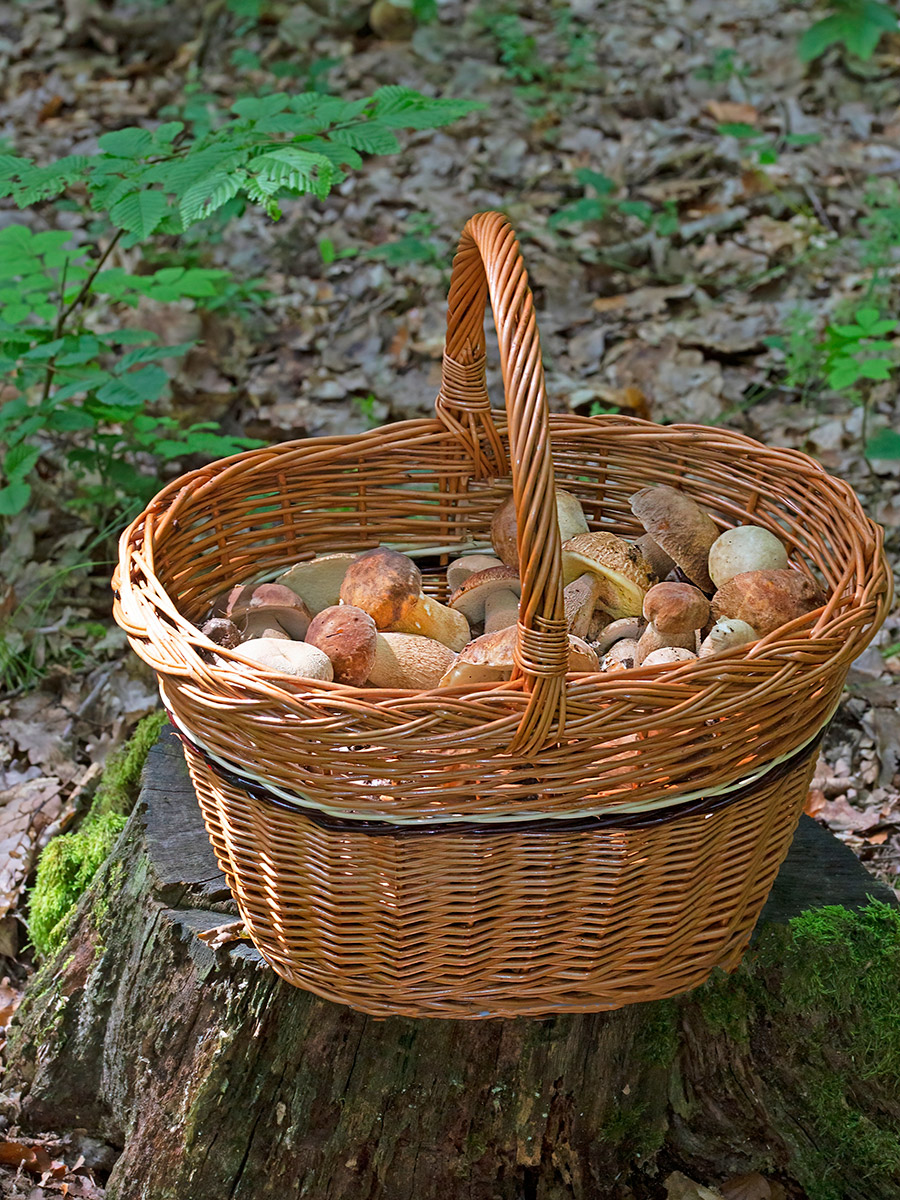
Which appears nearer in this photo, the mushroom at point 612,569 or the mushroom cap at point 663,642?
the mushroom cap at point 663,642

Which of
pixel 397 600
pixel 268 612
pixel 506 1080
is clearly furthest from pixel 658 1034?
pixel 268 612

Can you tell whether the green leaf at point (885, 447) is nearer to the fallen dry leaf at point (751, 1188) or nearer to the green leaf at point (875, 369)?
the green leaf at point (875, 369)

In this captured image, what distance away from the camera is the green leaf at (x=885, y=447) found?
2801mm

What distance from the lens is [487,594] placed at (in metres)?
2.02

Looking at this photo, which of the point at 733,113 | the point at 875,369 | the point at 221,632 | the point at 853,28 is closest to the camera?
the point at 221,632

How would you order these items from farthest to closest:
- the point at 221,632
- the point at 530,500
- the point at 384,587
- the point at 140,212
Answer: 1. the point at 140,212
2. the point at 384,587
3. the point at 221,632
4. the point at 530,500

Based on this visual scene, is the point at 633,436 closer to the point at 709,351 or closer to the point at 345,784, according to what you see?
the point at 345,784

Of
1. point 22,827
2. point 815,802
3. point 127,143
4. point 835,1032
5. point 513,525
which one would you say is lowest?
point 815,802

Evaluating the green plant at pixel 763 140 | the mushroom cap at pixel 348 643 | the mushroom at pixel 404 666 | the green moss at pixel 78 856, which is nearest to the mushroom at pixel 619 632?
the mushroom at pixel 404 666

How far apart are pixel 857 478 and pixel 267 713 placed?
2.59m

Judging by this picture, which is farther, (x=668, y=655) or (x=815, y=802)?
(x=815, y=802)

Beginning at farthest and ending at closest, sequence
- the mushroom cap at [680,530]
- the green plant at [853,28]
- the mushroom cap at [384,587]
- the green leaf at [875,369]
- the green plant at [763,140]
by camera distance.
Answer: the green plant at [853,28] < the green plant at [763,140] < the green leaf at [875,369] < the mushroom cap at [680,530] < the mushroom cap at [384,587]

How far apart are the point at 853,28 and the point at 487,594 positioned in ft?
14.0

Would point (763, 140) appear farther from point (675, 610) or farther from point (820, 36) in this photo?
point (675, 610)
